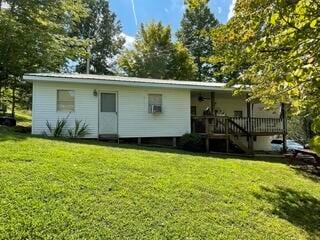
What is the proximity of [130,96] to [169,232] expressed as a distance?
40.1ft

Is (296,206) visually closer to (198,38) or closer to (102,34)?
(198,38)

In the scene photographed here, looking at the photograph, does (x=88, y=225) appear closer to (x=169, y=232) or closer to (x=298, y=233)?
(x=169, y=232)

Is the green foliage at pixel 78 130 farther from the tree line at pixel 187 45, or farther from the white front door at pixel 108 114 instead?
the tree line at pixel 187 45

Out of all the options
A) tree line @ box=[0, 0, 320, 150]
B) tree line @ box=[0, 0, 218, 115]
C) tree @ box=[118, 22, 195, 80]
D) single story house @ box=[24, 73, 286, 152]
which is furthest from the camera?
tree @ box=[118, 22, 195, 80]

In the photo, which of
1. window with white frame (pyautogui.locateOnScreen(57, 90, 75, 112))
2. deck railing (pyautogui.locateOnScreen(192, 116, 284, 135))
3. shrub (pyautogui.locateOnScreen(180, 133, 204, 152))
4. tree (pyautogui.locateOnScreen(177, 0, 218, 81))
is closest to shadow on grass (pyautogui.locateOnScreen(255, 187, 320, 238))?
shrub (pyautogui.locateOnScreen(180, 133, 204, 152))

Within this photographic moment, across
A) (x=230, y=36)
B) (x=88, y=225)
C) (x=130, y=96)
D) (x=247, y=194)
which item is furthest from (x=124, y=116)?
(x=88, y=225)

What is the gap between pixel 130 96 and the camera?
709 inches

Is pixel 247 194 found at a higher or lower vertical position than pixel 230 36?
lower

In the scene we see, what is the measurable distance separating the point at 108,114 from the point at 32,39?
767 cm

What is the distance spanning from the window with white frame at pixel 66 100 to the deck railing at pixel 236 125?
20.8ft

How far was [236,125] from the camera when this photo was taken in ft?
64.8

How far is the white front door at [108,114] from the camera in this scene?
682 inches

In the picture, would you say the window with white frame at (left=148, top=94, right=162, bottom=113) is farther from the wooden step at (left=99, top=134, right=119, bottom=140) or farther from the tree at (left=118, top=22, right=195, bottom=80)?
the tree at (left=118, top=22, right=195, bottom=80)

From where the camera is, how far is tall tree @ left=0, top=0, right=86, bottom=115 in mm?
21125
